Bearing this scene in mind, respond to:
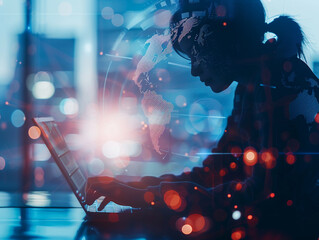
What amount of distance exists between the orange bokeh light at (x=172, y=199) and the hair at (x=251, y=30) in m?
0.59

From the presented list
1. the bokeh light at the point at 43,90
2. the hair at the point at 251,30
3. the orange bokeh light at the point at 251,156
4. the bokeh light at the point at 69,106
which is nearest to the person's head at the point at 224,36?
the hair at the point at 251,30

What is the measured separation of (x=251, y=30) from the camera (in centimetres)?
113

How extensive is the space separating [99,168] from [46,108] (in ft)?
1.56

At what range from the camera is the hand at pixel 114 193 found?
1075 millimetres

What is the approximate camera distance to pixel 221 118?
169 centimetres

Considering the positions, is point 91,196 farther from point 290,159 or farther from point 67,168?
point 290,159

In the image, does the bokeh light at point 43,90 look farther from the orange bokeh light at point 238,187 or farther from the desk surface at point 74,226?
the orange bokeh light at point 238,187

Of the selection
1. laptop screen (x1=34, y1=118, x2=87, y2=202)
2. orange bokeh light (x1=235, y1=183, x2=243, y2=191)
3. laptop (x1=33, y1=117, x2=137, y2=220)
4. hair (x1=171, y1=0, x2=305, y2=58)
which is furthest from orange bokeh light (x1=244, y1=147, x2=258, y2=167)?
laptop screen (x1=34, y1=118, x2=87, y2=202)

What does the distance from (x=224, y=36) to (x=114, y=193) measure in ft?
2.43

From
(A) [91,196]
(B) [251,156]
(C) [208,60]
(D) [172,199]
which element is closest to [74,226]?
(A) [91,196]

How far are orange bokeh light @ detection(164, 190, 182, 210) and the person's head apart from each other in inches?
19.2

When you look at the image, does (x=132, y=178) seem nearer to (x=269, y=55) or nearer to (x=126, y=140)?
(x=126, y=140)

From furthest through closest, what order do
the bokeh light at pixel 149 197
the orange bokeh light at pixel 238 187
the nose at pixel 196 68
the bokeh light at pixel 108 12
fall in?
the bokeh light at pixel 108 12, the nose at pixel 196 68, the bokeh light at pixel 149 197, the orange bokeh light at pixel 238 187

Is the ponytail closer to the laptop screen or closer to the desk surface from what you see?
the desk surface
